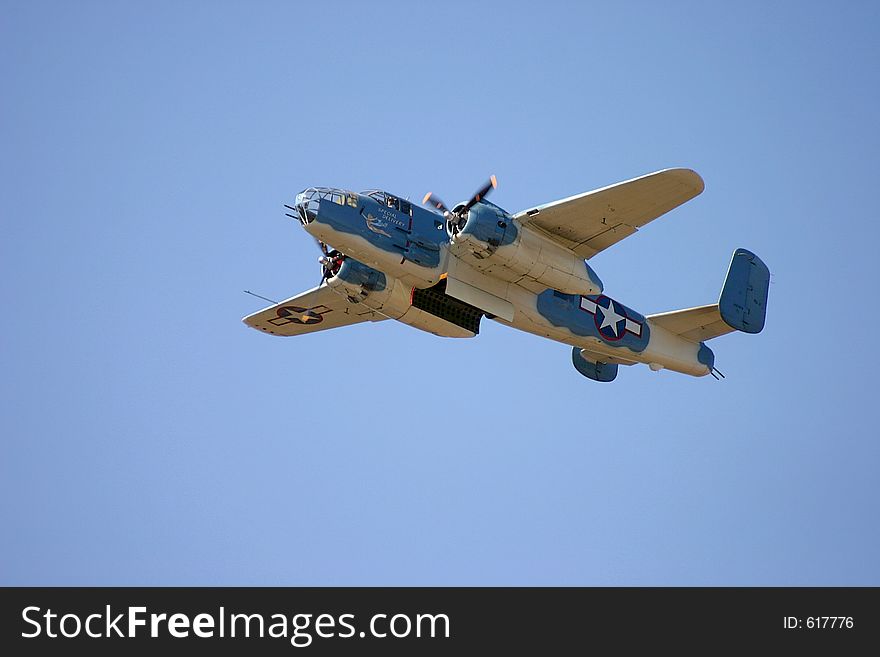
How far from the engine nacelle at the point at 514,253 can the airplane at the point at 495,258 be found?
0.08ft

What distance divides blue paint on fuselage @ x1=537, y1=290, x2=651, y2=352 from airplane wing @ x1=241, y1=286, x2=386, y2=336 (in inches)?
210

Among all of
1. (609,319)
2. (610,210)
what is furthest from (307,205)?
(609,319)

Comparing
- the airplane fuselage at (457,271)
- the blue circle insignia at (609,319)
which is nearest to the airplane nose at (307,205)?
the airplane fuselage at (457,271)

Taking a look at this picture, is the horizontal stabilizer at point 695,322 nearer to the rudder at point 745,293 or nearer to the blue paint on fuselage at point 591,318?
the rudder at point 745,293

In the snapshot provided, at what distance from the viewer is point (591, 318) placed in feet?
115

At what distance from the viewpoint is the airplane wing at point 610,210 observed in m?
30.5

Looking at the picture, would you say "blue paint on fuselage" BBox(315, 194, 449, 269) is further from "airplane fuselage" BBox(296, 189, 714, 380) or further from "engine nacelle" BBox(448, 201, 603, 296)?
"engine nacelle" BBox(448, 201, 603, 296)

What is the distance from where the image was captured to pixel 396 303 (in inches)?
1313

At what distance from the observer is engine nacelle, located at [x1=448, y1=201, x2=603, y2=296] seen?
102 feet

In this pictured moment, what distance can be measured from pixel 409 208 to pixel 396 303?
2.66m
